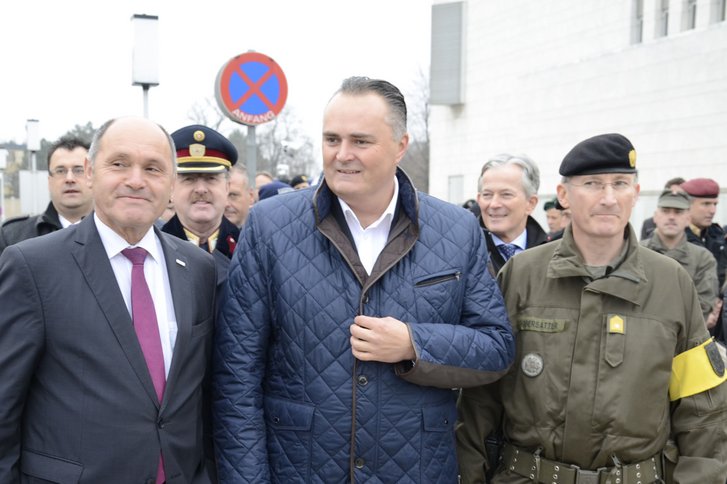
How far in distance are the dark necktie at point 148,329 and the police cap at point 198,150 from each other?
5.12 ft

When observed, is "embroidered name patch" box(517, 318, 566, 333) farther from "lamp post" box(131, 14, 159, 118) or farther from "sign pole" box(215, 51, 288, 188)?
"lamp post" box(131, 14, 159, 118)

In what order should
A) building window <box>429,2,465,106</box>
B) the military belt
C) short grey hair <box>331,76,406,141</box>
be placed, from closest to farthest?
short grey hair <box>331,76,406,141</box> < the military belt < building window <box>429,2,465,106</box>

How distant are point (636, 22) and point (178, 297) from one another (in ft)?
77.0

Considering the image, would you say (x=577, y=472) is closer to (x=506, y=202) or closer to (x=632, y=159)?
(x=632, y=159)

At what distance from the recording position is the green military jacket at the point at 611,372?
2.93 m

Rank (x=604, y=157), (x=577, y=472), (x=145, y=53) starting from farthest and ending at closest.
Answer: (x=145, y=53), (x=604, y=157), (x=577, y=472)

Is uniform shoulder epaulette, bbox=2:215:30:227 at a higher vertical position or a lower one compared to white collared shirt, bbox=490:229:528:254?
higher

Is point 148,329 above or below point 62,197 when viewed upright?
below

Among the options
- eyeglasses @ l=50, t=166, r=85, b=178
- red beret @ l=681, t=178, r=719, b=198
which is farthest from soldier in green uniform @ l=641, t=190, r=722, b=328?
eyeglasses @ l=50, t=166, r=85, b=178

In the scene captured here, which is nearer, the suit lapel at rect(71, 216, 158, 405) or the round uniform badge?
the suit lapel at rect(71, 216, 158, 405)

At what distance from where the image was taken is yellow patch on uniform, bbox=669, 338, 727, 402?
297 centimetres

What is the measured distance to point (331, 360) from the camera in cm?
271

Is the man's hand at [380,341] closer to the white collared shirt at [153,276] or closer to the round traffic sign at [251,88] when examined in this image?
the white collared shirt at [153,276]

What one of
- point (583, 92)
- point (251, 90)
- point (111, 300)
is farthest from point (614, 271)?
point (583, 92)
